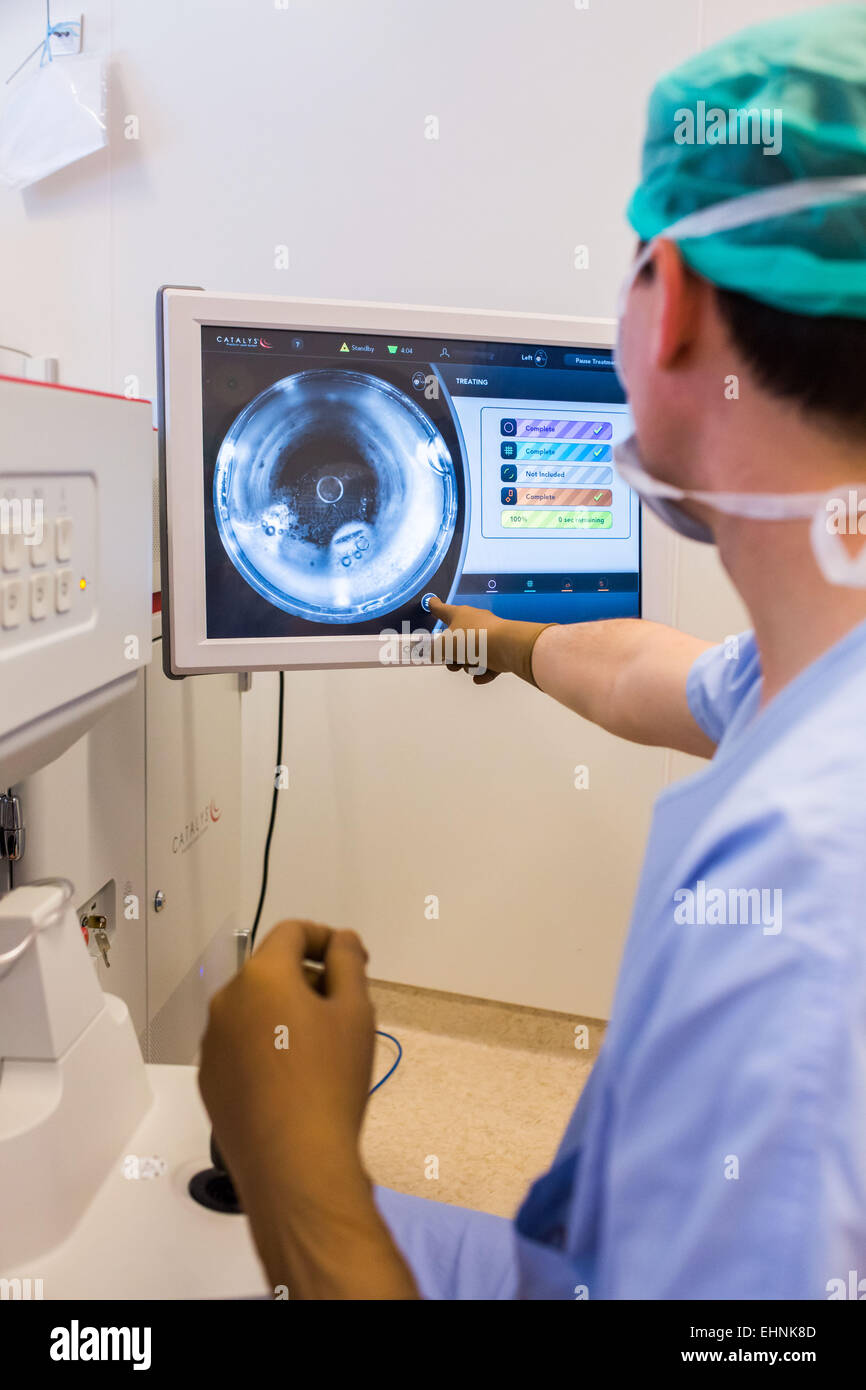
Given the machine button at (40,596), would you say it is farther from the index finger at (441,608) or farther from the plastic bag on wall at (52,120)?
the plastic bag on wall at (52,120)

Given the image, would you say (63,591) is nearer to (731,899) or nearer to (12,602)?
(12,602)

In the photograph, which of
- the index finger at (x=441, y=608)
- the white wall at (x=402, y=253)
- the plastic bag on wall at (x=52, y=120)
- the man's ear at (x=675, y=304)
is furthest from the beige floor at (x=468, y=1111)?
the plastic bag on wall at (x=52, y=120)

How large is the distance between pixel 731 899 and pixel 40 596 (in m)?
0.46

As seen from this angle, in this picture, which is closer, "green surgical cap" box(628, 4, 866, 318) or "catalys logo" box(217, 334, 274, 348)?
"green surgical cap" box(628, 4, 866, 318)

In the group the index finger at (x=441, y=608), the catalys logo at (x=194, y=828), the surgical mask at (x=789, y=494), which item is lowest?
the catalys logo at (x=194, y=828)

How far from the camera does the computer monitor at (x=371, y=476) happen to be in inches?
39.6

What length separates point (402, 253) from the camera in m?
1.85

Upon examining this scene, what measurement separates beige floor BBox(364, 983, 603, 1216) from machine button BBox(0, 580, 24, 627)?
431 millimetres

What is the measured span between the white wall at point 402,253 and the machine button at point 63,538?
126cm

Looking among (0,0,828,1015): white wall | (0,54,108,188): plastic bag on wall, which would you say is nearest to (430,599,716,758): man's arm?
(0,0,828,1015): white wall

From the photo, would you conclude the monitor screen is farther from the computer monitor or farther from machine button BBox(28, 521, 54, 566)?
machine button BBox(28, 521, 54, 566)

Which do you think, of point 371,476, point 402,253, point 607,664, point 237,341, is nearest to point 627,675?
point 607,664

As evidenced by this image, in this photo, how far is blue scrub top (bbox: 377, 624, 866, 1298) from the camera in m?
0.37
